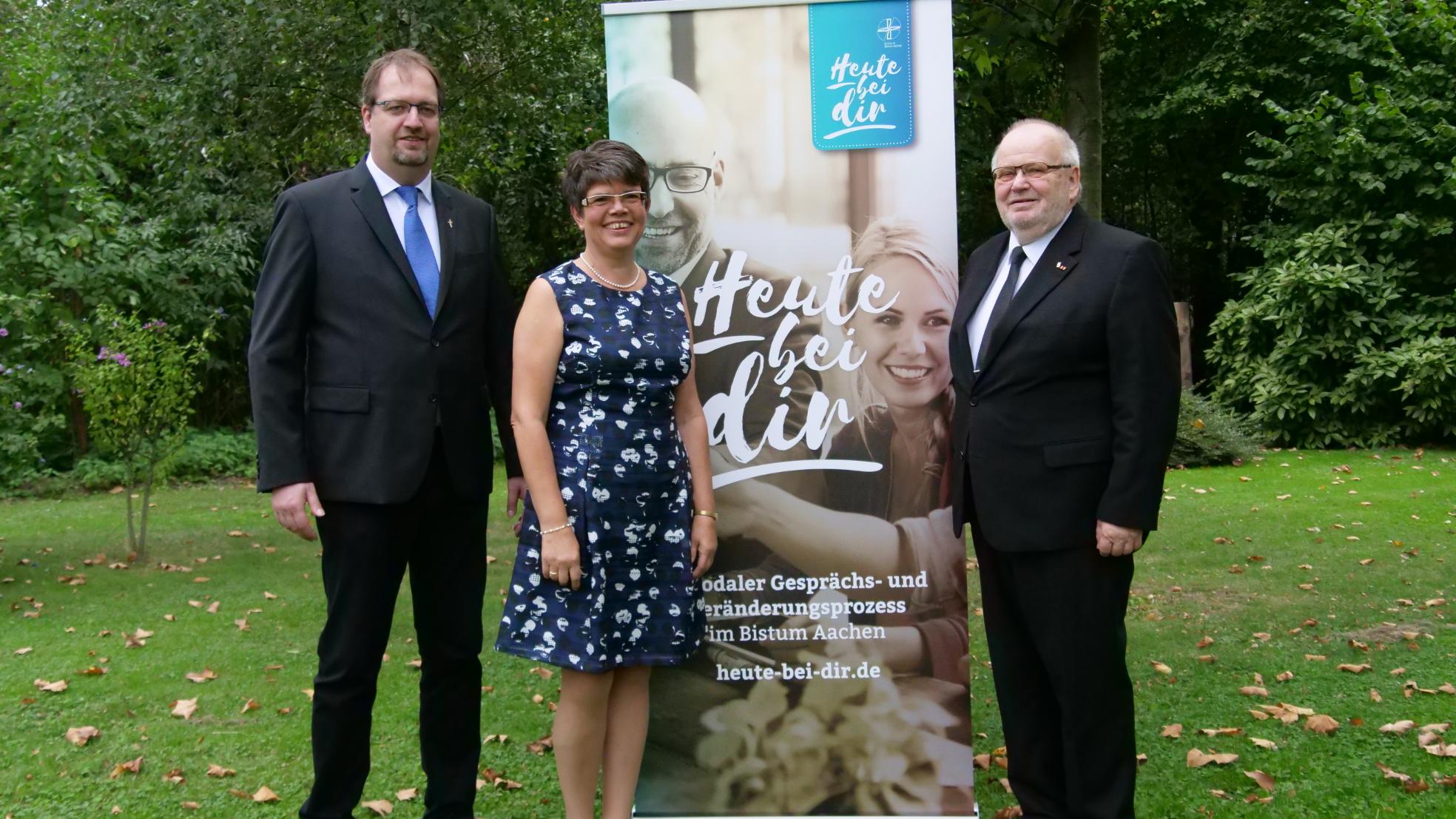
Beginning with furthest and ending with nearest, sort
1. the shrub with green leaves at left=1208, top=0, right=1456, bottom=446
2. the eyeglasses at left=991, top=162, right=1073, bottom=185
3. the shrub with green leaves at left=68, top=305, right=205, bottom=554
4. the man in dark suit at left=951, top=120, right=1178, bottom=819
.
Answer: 1. the shrub with green leaves at left=1208, top=0, right=1456, bottom=446
2. the shrub with green leaves at left=68, top=305, right=205, bottom=554
3. the eyeglasses at left=991, top=162, right=1073, bottom=185
4. the man in dark suit at left=951, top=120, right=1178, bottom=819

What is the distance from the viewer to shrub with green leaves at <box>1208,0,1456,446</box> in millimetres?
13383

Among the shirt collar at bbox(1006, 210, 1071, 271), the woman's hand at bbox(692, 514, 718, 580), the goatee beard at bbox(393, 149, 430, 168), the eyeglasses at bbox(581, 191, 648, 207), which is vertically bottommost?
the woman's hand at bbox(692, 514, 718, 580)

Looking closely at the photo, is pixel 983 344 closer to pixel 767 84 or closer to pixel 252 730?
pixel 767 84

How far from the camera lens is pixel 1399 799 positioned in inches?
150

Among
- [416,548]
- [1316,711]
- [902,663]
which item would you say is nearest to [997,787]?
[902,663]

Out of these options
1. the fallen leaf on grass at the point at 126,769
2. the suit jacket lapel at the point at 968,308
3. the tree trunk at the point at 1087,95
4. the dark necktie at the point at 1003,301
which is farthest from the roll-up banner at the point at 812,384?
the tree trunk at the point at 1087,95

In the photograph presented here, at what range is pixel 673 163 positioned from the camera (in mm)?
3535

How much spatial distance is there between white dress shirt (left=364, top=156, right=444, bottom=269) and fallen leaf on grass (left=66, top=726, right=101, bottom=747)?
8.91 feet

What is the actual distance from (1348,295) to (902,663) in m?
12.4

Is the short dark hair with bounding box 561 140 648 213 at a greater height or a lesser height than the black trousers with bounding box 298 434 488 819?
greater

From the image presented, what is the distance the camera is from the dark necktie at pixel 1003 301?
10.3ft

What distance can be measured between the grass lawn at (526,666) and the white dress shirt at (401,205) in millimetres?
1879

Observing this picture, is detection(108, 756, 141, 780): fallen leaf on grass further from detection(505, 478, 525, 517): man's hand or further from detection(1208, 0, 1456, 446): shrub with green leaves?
detection(1208, 0, 1456, 446): shrub with green leaves

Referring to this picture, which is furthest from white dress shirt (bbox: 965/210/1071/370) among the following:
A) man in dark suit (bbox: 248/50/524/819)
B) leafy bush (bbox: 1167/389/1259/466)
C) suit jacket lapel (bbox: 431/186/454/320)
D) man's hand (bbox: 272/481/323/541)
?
leafy bush (bbox: 1167/389/1259/466)
